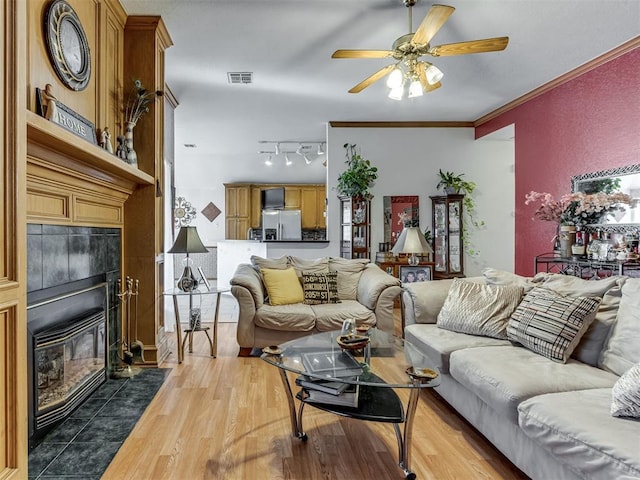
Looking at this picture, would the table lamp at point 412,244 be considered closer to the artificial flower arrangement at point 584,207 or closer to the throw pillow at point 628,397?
the artificial flower arrangement at point 584,207

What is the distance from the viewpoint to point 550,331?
2248 mm

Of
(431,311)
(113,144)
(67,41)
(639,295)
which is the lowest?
(431,311)

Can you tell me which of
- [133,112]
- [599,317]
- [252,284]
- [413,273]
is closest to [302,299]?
[252,284]

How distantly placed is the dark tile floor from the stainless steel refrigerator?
5.91 m

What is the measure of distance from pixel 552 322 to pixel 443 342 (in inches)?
25.4

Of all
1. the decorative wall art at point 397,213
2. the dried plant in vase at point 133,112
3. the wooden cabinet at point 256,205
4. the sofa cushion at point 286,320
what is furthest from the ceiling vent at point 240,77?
the wooden cabinet at point 256,205

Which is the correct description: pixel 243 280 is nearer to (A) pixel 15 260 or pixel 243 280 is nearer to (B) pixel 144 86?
(B) pixel 144 86

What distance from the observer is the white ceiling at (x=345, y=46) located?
2938 mm

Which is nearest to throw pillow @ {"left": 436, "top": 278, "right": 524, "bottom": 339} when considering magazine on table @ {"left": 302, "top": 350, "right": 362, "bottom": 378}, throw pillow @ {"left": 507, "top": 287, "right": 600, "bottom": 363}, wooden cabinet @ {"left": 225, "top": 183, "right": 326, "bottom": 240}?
throw pillow @ {"left": 507, "top": 287, "right": 600, "bottom": 363}

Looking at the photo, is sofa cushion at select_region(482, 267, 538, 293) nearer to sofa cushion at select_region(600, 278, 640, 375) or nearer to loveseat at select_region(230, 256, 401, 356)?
sofa cushion at select_region(600, 278, 640, 375)

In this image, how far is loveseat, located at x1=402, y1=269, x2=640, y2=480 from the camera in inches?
59.1

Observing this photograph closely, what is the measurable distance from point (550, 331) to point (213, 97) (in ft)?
13.8

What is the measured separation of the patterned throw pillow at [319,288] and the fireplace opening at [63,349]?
1803 mm

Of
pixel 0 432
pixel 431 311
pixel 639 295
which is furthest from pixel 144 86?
pixel 639 295
